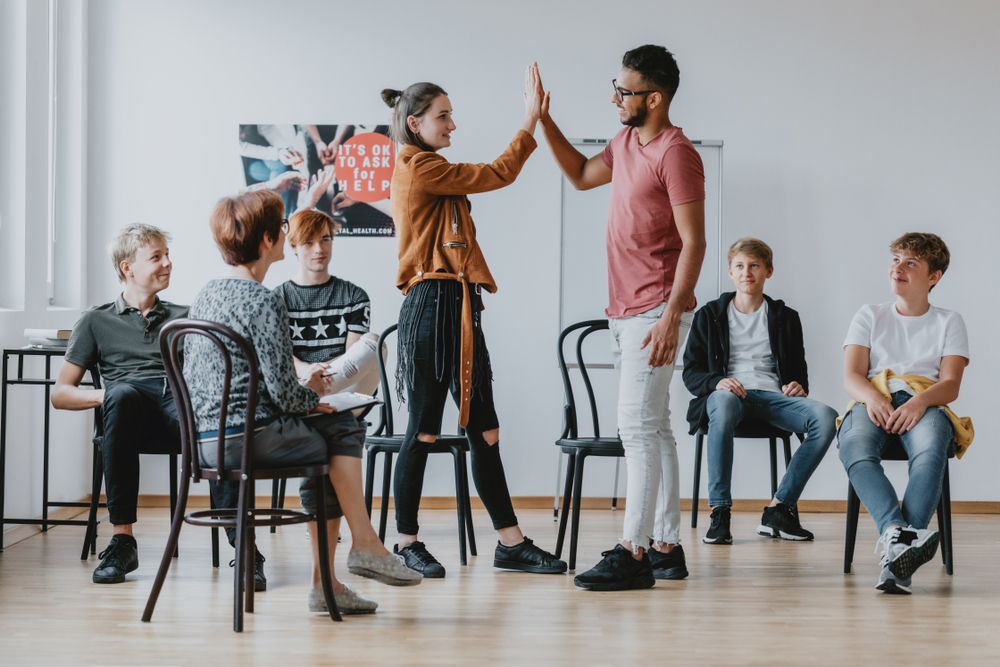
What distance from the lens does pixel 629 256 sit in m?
2.42

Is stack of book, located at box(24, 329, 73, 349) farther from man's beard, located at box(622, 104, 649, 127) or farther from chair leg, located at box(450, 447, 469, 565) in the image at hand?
man's beard, located at box(622, 104, 649, 127)

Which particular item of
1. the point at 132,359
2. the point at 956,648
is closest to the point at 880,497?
the point at 956,648

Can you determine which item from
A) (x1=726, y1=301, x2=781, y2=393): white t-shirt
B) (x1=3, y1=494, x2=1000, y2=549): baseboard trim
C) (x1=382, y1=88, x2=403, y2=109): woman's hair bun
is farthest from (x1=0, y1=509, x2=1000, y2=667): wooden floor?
(x1=382, y1=88, x2=403, y2=109): woman's hair bun

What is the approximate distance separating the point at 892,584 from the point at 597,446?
0.88 metres

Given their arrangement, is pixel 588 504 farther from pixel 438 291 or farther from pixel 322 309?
pixel 438 291

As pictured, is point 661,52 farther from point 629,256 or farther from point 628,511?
point 628,511

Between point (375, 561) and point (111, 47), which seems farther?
point (111, 47)

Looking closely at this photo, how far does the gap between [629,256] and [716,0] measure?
6.81 ft

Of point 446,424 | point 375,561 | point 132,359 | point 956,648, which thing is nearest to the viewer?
point 956,648

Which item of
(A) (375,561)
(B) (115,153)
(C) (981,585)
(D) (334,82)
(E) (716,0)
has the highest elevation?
(E) (716,0)

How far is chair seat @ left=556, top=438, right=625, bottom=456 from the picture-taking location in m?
2.64

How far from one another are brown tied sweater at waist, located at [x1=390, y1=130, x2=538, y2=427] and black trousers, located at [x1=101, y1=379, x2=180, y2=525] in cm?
86

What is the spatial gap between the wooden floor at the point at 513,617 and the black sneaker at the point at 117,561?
41 millimetres

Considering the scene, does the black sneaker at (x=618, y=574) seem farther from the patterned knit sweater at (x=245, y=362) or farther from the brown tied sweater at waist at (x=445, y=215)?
the patterned knit sweater at (x=245, y=362)
